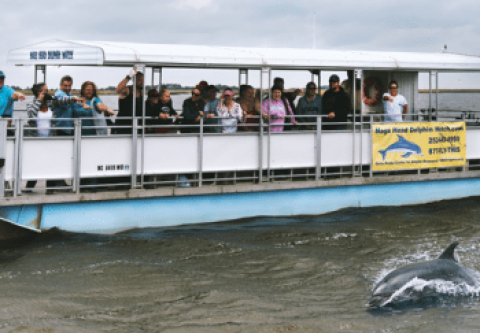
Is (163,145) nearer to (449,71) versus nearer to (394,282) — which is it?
(394,282)

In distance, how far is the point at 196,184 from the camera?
1192 centimetres

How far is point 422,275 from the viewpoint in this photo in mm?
8234

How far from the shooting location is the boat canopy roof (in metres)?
10.9

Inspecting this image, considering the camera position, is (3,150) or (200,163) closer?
(3,150)

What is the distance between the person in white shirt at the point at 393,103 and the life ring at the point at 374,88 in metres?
0.65

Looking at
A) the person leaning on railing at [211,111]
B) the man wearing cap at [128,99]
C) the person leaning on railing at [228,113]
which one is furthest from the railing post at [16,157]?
the person leaning on railing at [228,113]

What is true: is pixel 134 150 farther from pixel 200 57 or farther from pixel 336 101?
pixel 336 101

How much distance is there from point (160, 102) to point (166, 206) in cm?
191

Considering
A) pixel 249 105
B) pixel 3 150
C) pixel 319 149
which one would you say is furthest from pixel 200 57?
pixel 3 150

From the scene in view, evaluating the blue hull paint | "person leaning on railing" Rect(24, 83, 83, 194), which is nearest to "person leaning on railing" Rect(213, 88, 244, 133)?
the blue hull paint

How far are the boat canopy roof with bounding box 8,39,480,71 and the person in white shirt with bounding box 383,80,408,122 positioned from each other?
509 millimetres

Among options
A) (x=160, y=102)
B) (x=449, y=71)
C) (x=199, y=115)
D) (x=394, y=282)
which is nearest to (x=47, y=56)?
(x=160, y=102)

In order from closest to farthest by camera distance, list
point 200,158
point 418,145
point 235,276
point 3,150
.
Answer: point 235,276, point 3,150, point 200,158, point 418,145

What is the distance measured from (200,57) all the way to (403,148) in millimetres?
4984
